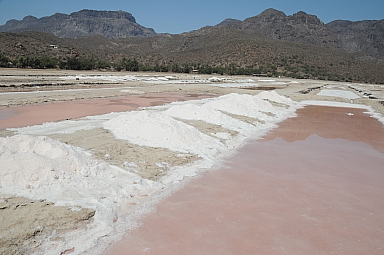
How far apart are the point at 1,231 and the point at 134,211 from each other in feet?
5.95

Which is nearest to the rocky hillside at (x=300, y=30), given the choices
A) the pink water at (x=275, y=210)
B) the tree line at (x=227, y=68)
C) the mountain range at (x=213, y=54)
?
the mountain range at (x=213, y=54)

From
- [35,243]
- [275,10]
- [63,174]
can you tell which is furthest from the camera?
[275,10]

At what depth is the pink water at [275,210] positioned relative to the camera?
434 cm

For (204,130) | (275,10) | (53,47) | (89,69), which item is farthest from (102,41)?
(204,130)

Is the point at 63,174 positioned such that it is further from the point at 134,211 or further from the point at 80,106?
the point at 80,106

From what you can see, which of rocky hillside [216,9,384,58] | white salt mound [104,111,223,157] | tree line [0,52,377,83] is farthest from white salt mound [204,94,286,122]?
rocky hillside [216,9,384,58]

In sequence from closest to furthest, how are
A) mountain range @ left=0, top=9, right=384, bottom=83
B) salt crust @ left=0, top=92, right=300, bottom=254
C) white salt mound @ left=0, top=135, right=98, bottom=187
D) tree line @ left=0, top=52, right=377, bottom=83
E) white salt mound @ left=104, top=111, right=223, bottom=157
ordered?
salt crust @ left=0, top=92, right=300, bottom=254, white salt mound @ left=0, top=135, right=98, bottom=187, white salt mound @ left=104, top=111, right=223, bottom=157, tree line @ left=0, top=52, right=377, bottom=83, mountain range @ left=0, top=9, right=384, bottom=83

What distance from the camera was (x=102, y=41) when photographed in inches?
4633

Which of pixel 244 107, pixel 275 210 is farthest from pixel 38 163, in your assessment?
pixel 244 107

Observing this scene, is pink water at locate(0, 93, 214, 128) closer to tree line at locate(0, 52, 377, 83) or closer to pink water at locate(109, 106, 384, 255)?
pink water at locate(109, 106, 384, 255)

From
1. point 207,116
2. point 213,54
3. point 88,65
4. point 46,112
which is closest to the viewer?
point 207,116

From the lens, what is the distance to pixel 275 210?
542cm

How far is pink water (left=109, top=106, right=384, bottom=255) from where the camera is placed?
14.2 ft

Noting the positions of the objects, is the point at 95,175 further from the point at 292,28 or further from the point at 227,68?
the point at 292,28
